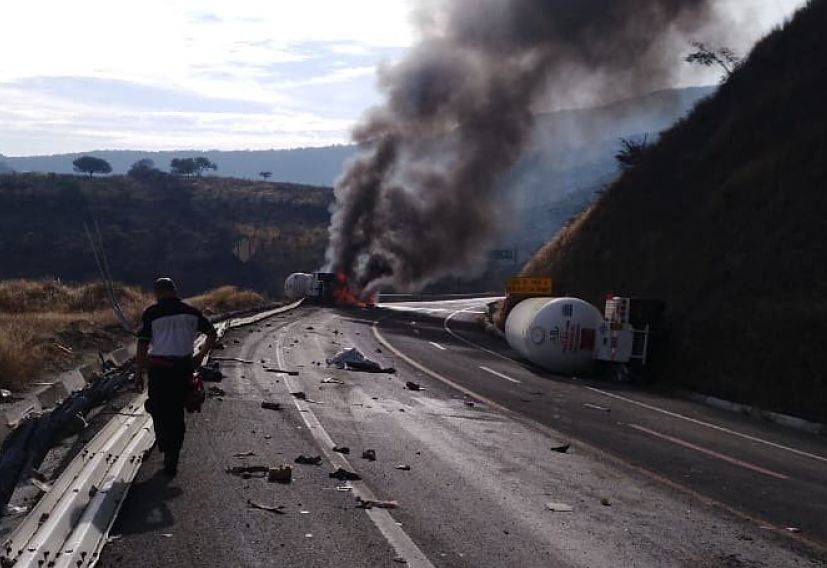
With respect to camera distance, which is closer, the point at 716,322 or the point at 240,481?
the point at 240,481

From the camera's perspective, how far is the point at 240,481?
850 cm

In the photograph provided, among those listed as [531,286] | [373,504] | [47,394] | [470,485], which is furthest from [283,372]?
[531,286]

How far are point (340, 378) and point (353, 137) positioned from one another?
35669 mm

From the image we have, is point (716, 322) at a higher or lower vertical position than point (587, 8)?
lower

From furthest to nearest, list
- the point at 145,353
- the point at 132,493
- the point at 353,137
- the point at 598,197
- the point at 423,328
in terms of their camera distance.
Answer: the point at 353,137
the point at 598,197
the point at 423,328
the point at 145,353
the point at 132,493

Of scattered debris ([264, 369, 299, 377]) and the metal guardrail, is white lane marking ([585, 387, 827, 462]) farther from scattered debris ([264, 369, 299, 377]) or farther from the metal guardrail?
the metal guardrail

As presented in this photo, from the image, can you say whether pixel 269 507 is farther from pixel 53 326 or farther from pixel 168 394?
pixel 53 326

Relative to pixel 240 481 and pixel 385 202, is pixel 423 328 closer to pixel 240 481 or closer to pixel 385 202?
pixel 385 202

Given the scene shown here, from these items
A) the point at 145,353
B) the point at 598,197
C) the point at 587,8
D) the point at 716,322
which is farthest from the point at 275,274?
the point at 145,353

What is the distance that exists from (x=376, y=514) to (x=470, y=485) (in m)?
1.67

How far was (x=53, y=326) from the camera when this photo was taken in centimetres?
2166

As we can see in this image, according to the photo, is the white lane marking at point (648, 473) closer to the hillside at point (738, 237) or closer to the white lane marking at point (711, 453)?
the white lane marking at point (711, 453)

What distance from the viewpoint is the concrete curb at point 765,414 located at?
17.0 meters

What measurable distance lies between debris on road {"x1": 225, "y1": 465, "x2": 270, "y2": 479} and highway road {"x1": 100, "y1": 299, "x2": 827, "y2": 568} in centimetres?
14
